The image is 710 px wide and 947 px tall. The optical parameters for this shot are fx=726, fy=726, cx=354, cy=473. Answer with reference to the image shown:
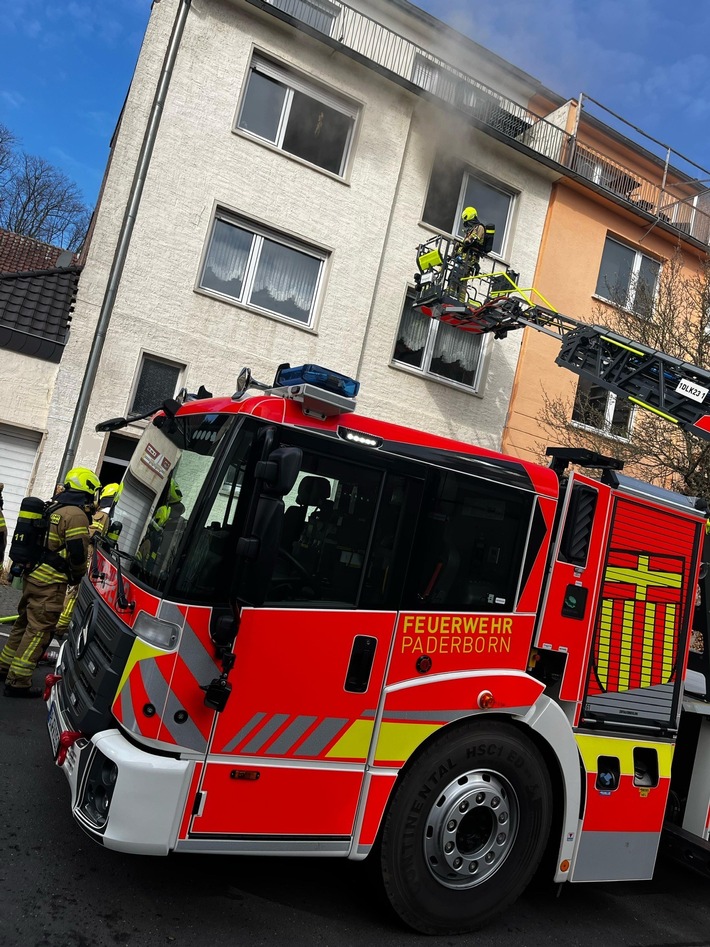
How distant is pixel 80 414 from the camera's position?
1087 centimetres

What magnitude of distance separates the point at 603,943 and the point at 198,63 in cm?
1275

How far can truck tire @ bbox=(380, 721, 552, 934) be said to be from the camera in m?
3.54

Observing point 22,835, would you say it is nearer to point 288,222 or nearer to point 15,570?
point 15,570

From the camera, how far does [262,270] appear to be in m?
12.5

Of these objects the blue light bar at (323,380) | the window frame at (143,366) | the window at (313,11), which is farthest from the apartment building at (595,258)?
the blue light bar at (323,380)

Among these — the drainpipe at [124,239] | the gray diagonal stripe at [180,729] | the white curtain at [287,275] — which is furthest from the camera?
the white curtain at [287,275]

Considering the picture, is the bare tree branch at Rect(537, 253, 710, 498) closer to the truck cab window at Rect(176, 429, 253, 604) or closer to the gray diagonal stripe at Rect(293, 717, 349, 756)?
the gray diagonal stripe at Rect(293, 717, 349, 756)

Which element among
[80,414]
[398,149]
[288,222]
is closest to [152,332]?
[80,414]

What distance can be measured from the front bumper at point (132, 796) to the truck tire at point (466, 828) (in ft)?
3.50

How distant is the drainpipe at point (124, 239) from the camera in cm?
1087

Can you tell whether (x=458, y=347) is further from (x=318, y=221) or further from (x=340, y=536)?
(x=340, y=536)

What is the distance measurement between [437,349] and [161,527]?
10.9 metres

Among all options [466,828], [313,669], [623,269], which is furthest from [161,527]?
[623,269]

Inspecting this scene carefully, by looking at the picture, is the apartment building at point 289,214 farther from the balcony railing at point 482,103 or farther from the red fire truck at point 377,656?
the red fire truck at point 377,656
